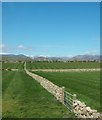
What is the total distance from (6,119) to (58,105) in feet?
17.3

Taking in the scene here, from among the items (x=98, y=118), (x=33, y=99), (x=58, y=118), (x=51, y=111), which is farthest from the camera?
(x=33, y=99)

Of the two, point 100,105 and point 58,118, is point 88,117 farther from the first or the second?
point 100,105

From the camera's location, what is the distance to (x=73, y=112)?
19.4 metres

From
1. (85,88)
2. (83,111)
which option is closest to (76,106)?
(83,111)

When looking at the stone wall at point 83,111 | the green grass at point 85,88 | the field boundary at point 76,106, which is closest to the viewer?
the stone wall at point 83,111

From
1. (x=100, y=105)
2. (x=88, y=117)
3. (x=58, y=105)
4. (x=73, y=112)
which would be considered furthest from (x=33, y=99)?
(x=88, y=117)

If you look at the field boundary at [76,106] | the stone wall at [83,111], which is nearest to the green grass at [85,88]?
the field boundary at [76,106]

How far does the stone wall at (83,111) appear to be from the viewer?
15.2m

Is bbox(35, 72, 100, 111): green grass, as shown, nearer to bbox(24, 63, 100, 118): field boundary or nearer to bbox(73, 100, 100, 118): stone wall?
bbox(24, 63, 100, 118): field boundary

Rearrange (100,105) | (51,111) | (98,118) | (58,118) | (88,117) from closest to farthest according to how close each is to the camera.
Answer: (98,118) → (88,117) → (58,118) → (51,111) → (100,105)

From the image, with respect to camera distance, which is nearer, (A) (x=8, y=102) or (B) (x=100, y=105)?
(B) (x=100, y=105)

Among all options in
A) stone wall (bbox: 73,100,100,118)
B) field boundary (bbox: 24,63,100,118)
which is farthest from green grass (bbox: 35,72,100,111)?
stone wall (bbox: 73,100,100,118)

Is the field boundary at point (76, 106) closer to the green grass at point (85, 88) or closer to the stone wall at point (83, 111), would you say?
the stone wall at point (83, 111)

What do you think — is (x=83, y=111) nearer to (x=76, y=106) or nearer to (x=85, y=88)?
(x=76, y=106)
